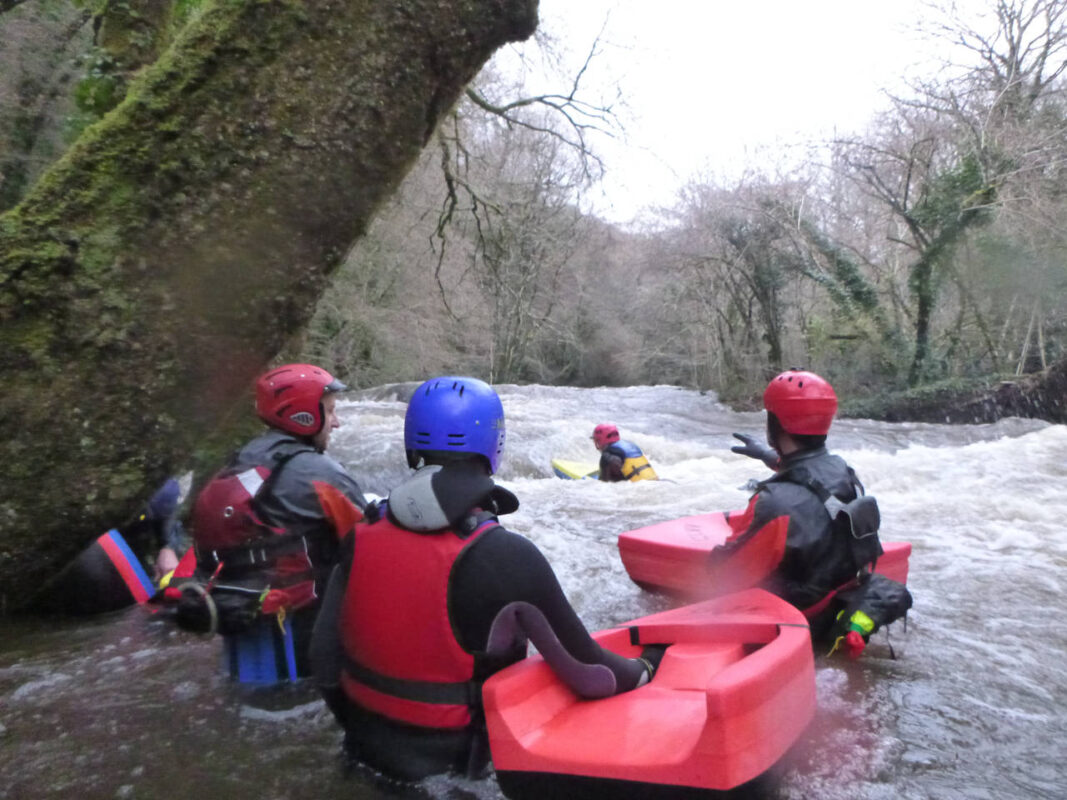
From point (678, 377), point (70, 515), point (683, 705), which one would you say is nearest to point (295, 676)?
point (70, 515)

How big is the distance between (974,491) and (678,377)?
23.9m

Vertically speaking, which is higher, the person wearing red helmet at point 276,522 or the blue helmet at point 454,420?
the blue helmet at point 454,420

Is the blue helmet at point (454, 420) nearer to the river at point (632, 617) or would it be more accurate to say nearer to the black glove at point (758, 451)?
the river at point (632, 617)

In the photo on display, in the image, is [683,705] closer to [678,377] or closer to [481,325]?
[481,325]

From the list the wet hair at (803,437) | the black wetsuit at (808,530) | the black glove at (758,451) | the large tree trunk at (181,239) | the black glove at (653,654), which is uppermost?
the large tree trunk at (181,239)

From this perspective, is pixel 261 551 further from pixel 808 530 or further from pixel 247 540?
pixel 808 530

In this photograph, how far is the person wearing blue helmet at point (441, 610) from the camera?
86.0 inches

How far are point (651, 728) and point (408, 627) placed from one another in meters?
0.73

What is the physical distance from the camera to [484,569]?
7.10ft

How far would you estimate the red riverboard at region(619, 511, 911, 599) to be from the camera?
3.39m

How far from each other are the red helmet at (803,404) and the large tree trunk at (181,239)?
2.05 m

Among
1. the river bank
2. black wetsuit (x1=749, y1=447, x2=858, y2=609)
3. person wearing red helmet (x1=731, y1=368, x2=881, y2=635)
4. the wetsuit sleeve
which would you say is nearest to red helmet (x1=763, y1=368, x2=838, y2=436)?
person wearing red helmet (x1=731, y1=368, x2=881, y2=635)

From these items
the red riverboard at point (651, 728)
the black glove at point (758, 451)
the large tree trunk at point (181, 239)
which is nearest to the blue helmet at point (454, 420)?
the red riverboard at point (651, 728)

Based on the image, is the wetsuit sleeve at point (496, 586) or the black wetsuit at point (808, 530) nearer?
the wetsuit sleeve at point (496, 586)
